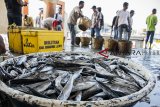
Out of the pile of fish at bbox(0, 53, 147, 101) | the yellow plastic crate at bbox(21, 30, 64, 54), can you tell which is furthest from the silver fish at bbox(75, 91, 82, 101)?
the yellow plastic crate at bbox(21, 30, 64, 54)

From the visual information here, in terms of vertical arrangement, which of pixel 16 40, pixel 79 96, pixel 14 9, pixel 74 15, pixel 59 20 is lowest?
pixel 79 96

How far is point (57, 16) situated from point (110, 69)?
8815mm

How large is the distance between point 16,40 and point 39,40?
1.06m

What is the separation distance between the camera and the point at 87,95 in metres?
1.88

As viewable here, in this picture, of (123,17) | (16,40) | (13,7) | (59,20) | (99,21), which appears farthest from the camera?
(99,21)

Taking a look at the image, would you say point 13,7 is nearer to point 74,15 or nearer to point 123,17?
point 74,15

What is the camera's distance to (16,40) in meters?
5.86

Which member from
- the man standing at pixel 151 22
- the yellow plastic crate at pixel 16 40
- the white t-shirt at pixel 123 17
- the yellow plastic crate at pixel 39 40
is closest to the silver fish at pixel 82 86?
the yellow plastic crate at pixel 39 40

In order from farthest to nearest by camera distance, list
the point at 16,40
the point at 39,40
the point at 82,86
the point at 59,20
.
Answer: the point at 59,20 → the point at 16,40 → the point at 39,40 → the point at 82,86

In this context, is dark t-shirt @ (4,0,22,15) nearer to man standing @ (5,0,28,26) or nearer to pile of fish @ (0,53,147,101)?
man standing @ (5,0,28,26)

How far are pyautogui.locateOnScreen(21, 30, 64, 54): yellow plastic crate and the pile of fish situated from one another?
2.20 meters

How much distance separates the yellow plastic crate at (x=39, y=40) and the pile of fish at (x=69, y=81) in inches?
86.7

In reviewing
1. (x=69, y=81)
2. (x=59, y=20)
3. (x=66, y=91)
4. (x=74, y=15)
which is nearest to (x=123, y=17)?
(x=74, y=15)

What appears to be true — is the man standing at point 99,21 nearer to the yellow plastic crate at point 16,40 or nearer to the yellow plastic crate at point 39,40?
the yellow plastic crate at point 39,40
